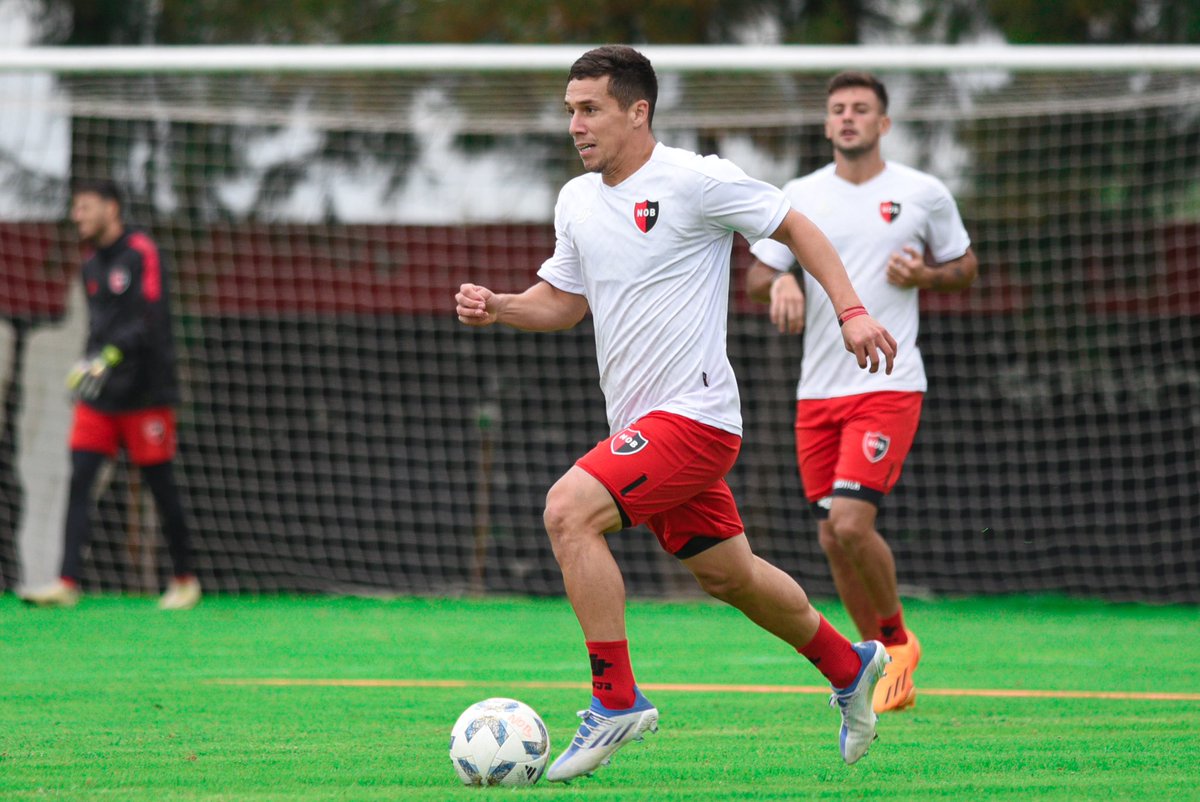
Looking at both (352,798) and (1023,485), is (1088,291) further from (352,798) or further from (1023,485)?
(352,798)

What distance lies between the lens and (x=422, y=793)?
3977 mm

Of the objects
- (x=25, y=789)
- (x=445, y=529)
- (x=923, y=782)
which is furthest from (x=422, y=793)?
(x=445, y=529)

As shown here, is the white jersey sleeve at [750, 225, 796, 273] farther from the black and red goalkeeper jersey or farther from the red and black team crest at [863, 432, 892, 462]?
the black and red goalkeeper jersey

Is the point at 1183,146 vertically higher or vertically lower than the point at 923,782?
higher

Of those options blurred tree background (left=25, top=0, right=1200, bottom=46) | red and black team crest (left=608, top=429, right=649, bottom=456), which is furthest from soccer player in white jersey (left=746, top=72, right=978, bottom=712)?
blurred tree background (left=25, top=0, right=1200, bottom=46)

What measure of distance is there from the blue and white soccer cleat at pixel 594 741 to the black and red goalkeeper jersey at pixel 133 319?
6473mm

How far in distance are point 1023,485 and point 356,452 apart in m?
4.81

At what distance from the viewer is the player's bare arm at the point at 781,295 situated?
19.7 ft

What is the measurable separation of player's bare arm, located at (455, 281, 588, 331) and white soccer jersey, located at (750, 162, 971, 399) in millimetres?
1580

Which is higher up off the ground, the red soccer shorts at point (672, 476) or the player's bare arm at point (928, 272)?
the player's bare arm at point (928, 272)

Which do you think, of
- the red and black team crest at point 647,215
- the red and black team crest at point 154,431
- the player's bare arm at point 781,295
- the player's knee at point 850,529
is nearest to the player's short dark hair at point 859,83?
the player's bare arm at point 781,295

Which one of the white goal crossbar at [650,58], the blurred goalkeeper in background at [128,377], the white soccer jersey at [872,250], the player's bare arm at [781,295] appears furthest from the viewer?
the blurred goalkeeper in background at [128,377]

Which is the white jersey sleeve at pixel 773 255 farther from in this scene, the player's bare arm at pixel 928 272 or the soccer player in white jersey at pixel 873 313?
the player's bare arm at pixel 928 272

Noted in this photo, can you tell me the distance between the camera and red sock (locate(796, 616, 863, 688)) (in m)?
4.59
